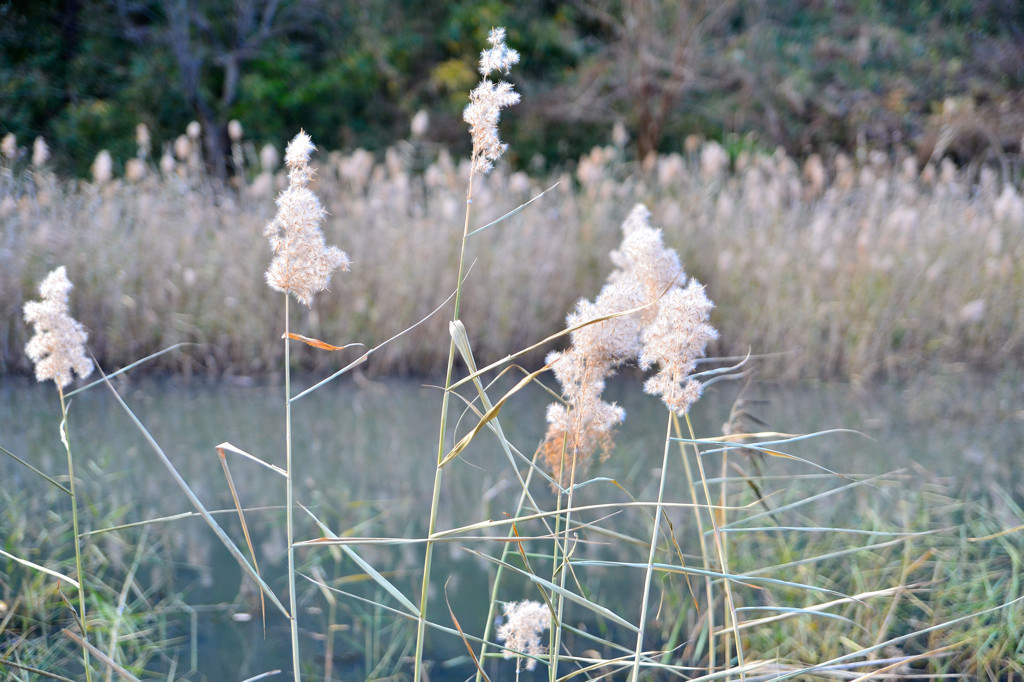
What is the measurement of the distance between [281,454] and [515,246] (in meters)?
2.03

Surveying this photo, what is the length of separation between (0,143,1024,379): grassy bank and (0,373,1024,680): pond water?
0.99 feet

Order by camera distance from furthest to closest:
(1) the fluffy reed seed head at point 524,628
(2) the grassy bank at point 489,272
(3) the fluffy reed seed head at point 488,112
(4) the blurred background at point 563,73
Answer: (4) the blurred background at point 563,73 < (2) the grassy bank at point 489,272 < (1) the fluffy reed seed head at point 524,628 < (3) the fluffy reed seed head at point 488,112

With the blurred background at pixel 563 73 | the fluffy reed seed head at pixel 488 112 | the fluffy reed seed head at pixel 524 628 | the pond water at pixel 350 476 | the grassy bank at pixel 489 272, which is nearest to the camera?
the fluffy reed seed head at pixel 488 112

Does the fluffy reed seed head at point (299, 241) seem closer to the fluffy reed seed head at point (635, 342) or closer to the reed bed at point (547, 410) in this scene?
the reed bed at point (547, 410)

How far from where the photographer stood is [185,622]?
57.4 inches

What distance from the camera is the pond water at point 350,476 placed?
1491 millimetres

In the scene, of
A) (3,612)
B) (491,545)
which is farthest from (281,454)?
(3,612)

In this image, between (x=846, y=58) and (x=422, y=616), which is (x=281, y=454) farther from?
(x=846, y=58)

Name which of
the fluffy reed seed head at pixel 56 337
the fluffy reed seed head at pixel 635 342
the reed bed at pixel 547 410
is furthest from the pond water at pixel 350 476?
the fluffy reed seed head at pixel 56 337

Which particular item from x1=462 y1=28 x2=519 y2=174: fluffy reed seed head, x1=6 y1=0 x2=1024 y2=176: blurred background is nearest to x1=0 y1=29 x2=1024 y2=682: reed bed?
x1=462 y1=28 x2=519 y2=174: fluffy reed seed head

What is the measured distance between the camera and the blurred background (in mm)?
8391

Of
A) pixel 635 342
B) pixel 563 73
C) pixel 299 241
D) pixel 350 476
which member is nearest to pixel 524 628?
pixel 635 342

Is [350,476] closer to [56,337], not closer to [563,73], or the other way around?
[56,337]

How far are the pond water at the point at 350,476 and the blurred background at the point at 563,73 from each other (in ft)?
19.6
